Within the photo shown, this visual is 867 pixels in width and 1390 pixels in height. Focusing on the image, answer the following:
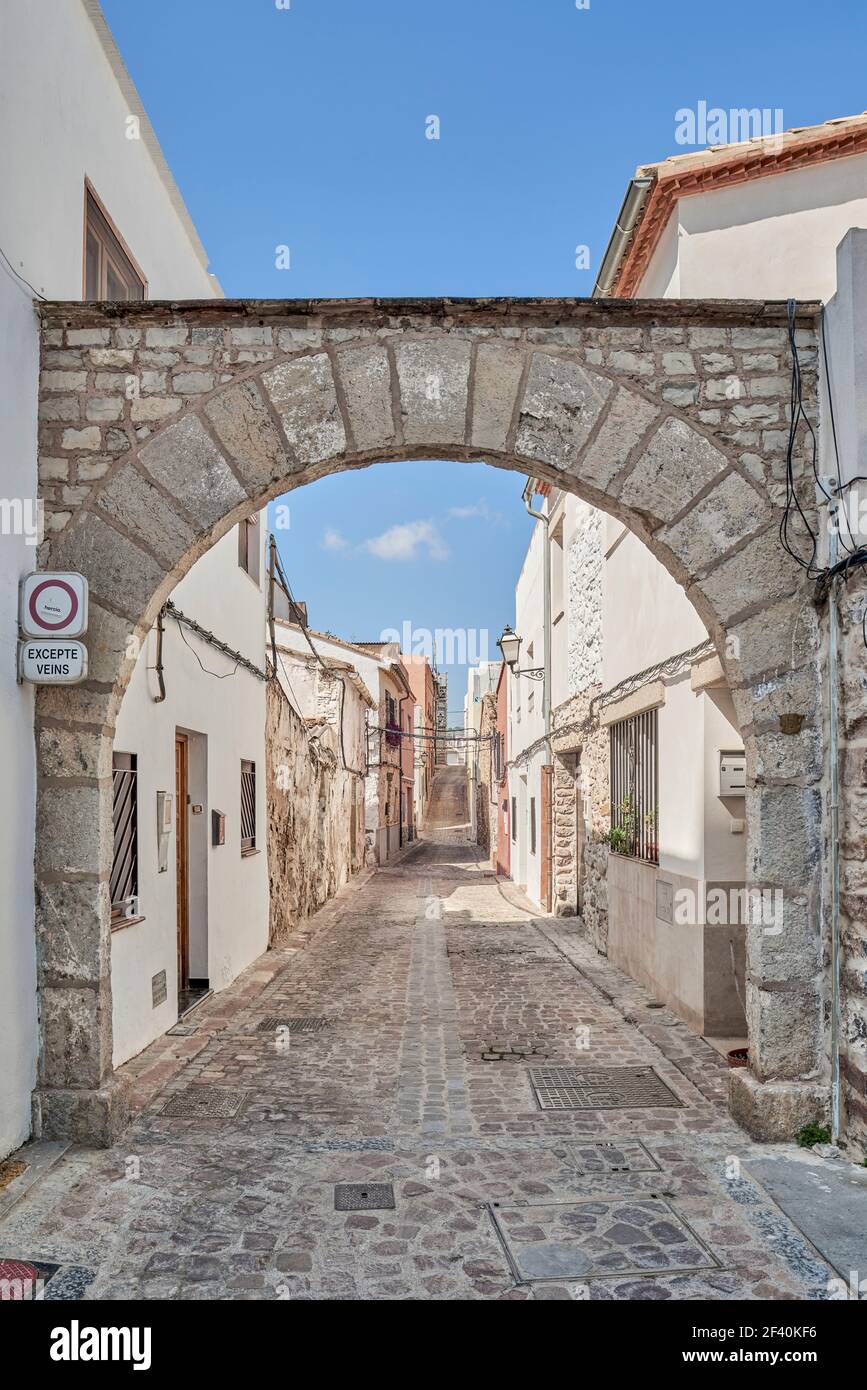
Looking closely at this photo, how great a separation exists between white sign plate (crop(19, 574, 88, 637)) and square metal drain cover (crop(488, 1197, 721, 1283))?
2.93 metres

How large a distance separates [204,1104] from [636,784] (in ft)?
15.9

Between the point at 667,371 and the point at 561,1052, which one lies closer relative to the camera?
the point at 667,371

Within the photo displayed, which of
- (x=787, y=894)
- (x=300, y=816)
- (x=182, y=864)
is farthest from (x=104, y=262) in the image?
(x=300, y=816)

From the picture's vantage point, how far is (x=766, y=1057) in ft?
14.0

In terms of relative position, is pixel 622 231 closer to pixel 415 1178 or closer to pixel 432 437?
pixel 432 437

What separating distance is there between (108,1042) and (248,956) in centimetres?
471

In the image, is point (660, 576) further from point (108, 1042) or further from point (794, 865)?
point (108, 1042)

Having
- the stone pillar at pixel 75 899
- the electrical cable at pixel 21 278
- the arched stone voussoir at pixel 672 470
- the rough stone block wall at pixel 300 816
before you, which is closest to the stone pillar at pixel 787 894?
the arched stone voussoir at pixel 672 470

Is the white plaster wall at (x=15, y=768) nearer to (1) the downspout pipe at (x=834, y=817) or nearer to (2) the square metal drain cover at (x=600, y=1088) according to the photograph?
(2) the square metal drain cover at (x=600, y=1088)

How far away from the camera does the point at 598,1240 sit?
333 cm

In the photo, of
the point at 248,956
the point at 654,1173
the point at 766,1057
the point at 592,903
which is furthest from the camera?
the point at 592,903

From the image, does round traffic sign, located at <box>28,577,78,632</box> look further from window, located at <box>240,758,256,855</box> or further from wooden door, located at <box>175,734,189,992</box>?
window, located at <box>240,758,256,855</box>

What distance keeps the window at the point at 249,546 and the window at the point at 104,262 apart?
315cm

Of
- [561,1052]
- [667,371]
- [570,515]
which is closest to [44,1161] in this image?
[561,1052]
